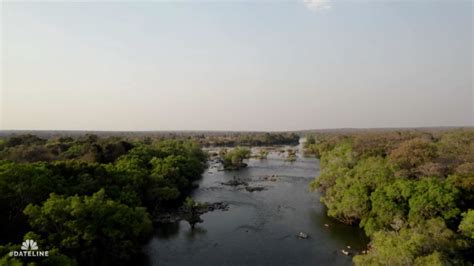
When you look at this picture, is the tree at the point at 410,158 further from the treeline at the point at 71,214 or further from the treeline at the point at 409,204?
the treeline at the point at 71,214

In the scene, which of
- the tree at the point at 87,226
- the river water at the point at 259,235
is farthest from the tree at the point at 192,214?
the tree at the point at 87,226

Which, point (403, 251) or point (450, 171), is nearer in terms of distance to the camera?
point (403, 251)

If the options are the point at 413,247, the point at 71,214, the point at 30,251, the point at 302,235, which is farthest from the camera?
the point at 302,235

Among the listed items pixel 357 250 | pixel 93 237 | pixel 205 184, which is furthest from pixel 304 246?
pixel 205 184

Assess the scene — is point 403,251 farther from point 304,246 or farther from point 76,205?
point 76,205

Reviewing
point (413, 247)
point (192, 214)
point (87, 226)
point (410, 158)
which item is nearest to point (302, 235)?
point (192, 214)

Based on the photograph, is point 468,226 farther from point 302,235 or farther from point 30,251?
point 30,251
